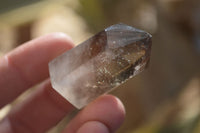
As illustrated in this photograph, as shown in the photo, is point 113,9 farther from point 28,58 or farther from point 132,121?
point 28,58

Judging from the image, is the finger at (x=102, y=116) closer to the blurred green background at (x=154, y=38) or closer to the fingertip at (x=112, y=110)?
the fingertip at (x=112, y=110)

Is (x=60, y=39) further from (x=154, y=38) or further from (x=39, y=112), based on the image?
(x=154, y=38)

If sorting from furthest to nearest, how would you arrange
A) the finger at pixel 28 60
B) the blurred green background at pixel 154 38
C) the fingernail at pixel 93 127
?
1. the blurred green background at pixel 154 38
2. the finger at pixel 28 60
3. the fingernail at pixel 93 127

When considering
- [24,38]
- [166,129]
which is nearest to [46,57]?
[166,129]

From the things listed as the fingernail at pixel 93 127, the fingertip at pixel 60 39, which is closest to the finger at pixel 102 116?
the fingernail at pixel 93 127

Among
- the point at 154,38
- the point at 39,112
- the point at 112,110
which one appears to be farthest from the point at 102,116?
the point at 154,38

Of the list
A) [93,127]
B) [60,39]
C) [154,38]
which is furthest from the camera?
[154,38]

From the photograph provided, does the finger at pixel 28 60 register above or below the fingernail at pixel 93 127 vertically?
above
